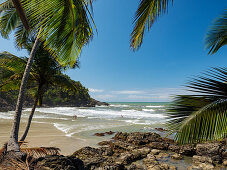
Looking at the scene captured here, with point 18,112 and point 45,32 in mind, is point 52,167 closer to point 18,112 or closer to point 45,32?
point 18,112

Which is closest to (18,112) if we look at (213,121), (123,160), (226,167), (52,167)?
(52,167)

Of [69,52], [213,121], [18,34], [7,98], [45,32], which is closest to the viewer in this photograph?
[213,121]

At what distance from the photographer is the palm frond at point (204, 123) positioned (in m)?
1.56

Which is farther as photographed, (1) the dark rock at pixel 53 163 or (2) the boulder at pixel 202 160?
(2) the boulder at pixel 202 160

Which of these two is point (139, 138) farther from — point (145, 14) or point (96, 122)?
point (96, 122)

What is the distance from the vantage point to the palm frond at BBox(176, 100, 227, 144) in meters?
1.56

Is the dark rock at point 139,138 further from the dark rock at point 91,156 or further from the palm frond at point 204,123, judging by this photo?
the palm frond at point 204,123

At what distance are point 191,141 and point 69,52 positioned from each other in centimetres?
275

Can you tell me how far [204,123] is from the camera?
1.60m

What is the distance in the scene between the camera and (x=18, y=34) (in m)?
4.75

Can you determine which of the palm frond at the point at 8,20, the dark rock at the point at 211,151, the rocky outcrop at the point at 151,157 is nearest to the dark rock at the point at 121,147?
the rocky outcrop at the point at 151,157

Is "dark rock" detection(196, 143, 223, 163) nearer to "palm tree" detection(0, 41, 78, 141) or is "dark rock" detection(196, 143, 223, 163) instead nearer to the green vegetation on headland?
the green vegetation on headland

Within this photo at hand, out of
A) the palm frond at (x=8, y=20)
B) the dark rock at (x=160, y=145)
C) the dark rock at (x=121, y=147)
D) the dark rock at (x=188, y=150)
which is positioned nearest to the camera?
the palm frond at (x=8, y=20)

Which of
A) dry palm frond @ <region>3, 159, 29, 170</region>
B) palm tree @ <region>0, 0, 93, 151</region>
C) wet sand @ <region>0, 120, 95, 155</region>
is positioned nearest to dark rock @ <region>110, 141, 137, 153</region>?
wet sand @ <region>0, 120, 95, 155</region>
